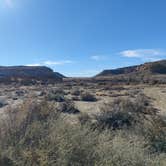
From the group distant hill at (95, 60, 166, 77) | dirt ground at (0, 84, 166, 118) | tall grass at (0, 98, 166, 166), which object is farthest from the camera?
distant hill at (95, 60, 166, 77)

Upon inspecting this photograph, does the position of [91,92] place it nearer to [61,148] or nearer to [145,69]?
[61,148]

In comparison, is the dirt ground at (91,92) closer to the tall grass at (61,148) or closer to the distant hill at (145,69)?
the tall grass at (61,148)

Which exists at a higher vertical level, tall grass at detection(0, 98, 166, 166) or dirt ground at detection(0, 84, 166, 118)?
tall grass at detection(0, 98, 166, 166)

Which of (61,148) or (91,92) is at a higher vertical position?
(61,148)

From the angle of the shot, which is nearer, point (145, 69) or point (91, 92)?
point (91, 92)

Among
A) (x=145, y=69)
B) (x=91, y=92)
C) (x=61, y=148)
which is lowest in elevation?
(x=91, y=92)

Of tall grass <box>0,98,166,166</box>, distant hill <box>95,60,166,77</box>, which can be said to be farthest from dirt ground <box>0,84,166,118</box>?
distant hill <box>95,60,166,77</box>

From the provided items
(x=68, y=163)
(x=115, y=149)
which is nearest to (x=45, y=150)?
(x=68, y=163)

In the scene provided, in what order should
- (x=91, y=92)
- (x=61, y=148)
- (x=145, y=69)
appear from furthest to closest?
(x=145, y=69) → (x=91, y=92) → (x=61, y=148)

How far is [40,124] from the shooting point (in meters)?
10.3

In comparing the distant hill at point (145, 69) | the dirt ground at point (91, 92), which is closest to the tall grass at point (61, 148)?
the dirt ground at point (91, 92)

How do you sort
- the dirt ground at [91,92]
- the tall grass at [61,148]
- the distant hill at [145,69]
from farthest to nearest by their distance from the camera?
the distant hill at [145,69], the dirt ground at [91,92], the tall grass at [61,148]

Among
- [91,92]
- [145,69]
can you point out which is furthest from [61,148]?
[145,69]

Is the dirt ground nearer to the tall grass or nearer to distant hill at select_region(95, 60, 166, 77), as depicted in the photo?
the tall grass
